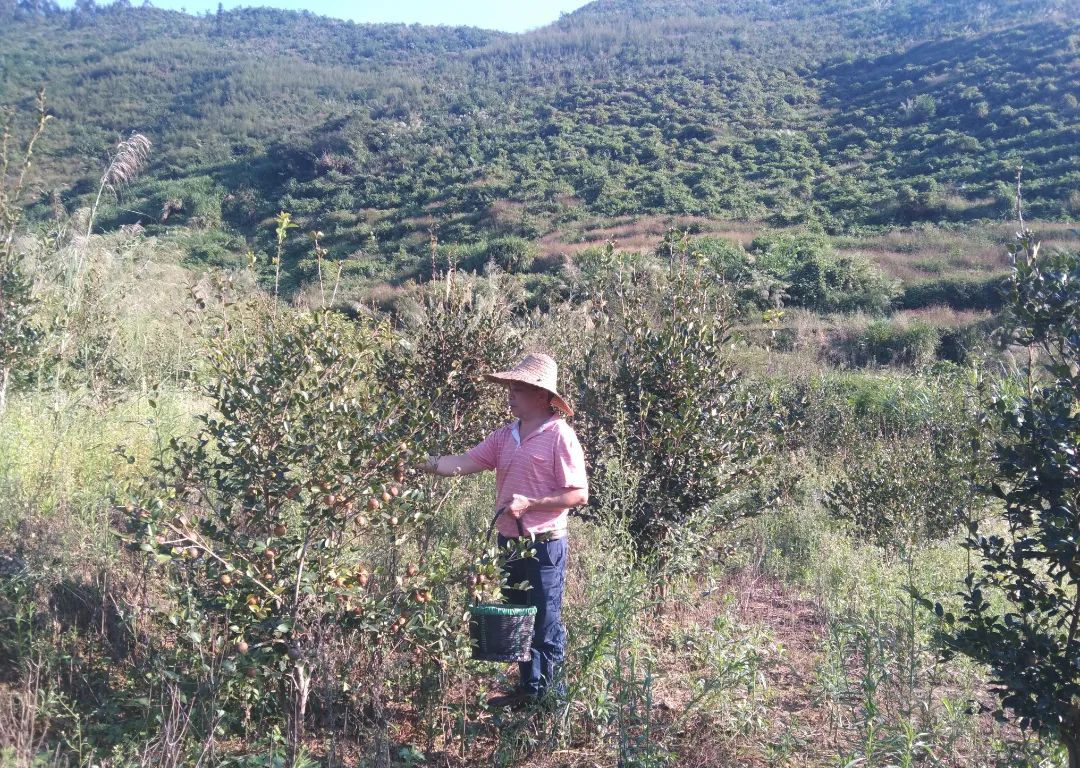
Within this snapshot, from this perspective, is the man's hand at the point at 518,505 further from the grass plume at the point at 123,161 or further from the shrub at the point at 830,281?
the shrub at the point at 830,281

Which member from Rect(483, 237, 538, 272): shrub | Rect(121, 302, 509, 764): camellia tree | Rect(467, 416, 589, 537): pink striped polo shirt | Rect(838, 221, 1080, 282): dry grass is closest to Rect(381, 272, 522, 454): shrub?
Rect(467, 416, 589, 537): pink striped polo shirt

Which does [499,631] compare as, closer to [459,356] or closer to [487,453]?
[487,453]

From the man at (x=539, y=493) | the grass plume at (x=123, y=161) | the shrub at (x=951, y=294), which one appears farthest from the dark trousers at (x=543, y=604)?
the shrub at (x=951, y=294)

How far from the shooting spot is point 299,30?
7569 cm

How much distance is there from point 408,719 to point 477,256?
2458 cm

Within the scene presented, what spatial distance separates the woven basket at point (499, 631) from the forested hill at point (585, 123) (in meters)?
21.0

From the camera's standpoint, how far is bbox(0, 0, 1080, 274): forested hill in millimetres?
31984

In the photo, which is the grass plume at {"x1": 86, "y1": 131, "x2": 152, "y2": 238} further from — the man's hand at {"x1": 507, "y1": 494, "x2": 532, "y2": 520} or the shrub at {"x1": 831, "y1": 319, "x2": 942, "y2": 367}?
the shrub at {"x1": 831, "y1": 319, "x2": 942, "y2": 367}

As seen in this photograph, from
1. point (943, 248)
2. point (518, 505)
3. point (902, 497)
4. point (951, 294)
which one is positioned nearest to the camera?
point (518, 505)

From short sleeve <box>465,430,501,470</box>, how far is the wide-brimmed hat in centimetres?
32

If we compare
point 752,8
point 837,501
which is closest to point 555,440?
point 837,501

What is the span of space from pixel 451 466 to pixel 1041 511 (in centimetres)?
232

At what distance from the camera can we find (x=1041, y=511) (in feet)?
8.81

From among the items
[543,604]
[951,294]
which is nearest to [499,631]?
[543,604]
